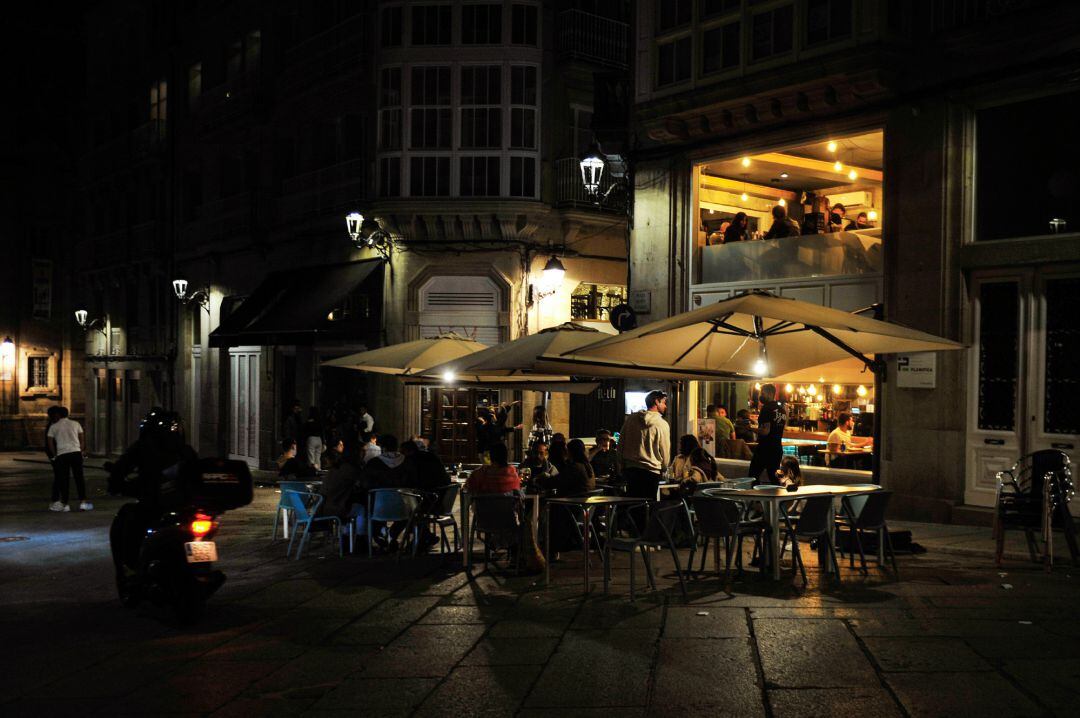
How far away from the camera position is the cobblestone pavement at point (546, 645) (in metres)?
6.58

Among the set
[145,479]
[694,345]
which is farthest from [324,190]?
[145,479]

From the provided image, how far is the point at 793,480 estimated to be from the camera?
12.0 meters

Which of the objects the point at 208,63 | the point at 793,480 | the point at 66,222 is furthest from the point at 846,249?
the point at 66,222

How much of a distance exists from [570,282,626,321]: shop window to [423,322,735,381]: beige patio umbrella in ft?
37.6

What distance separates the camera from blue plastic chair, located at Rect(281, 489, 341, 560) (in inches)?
479

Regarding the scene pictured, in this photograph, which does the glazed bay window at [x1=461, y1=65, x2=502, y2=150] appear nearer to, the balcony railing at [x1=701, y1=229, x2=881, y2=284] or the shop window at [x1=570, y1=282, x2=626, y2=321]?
the shop window at [x1=570, y1=282, x2=626, y2=321]

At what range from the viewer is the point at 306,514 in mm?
12164

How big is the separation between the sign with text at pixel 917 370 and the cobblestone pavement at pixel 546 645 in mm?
3736

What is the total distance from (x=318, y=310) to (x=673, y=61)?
10575 mm

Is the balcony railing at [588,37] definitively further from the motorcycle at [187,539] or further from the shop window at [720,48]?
the motorcycle at [187,539]

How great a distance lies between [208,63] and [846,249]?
22.6 m

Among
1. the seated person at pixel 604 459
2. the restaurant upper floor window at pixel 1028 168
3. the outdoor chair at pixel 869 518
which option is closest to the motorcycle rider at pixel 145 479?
the outdoor chair at pixel 869 518

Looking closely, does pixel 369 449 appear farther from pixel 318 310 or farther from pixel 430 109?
pixel 430 109

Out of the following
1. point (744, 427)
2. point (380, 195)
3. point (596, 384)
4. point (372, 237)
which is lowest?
point (744, 427)
